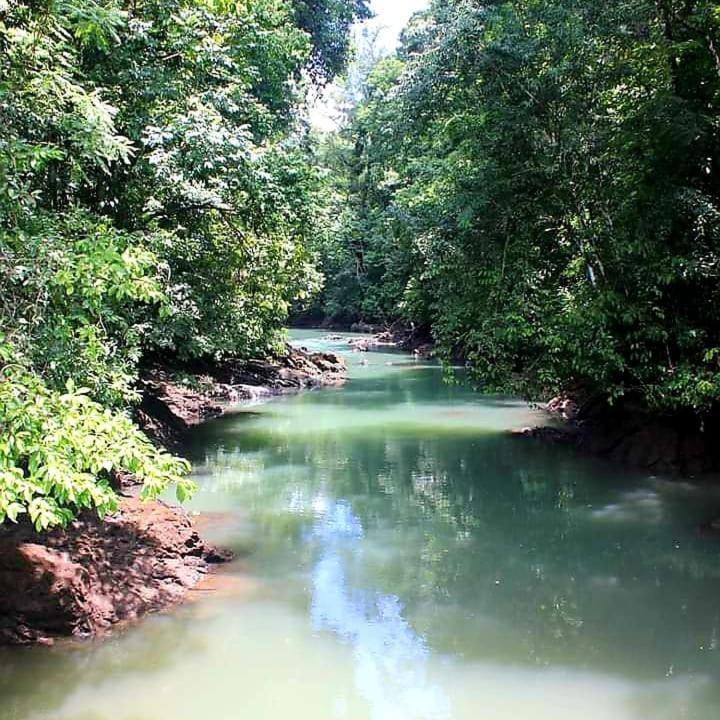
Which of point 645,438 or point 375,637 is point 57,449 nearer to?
point 375,637

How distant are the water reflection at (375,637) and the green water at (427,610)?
0.7 inches

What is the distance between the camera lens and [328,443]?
1447 cm

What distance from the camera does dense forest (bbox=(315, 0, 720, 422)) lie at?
9.81m

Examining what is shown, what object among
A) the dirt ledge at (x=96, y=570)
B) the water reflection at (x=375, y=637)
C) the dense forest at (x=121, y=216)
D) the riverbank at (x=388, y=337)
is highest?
the dense forest at (x=121, y=216)

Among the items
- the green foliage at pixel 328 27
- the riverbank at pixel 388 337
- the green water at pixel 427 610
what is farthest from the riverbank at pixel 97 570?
the riverbank at pixel 388 337

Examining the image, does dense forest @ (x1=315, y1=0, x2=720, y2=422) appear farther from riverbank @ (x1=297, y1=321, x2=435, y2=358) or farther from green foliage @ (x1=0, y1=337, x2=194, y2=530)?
riverbank @ (x1=297, y1=321, x2=435, y2=358)

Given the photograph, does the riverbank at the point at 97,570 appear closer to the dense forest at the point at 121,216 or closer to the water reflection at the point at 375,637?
the dense forest at the point at 121,216

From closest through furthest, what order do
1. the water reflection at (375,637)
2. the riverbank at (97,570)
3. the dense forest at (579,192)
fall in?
the water reflection at (375,637), the riverbank at (97,570), the dense forest at (579,192)

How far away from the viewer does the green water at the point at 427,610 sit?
5316mm

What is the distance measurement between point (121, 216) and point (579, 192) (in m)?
6.26

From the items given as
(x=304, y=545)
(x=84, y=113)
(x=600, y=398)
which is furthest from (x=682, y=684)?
(x=600, y=398)

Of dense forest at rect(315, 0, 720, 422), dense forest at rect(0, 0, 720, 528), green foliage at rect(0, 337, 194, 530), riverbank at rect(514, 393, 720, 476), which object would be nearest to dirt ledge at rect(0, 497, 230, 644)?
dense forest at rect(0, 0, 720, 528)

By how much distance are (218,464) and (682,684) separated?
27.7 feet

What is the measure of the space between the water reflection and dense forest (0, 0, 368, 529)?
236 centimetres
